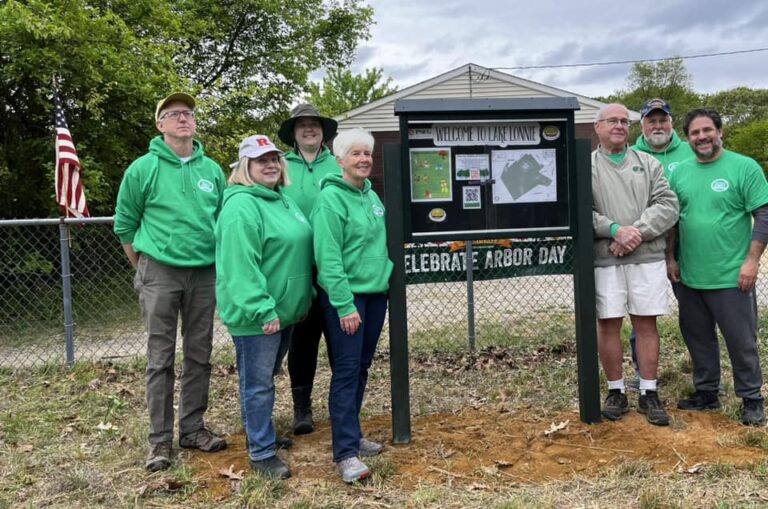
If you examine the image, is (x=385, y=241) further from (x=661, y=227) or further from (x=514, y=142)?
(x=661, y=227)

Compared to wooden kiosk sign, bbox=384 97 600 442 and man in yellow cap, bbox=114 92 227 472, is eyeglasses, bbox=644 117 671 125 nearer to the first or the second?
wooden kiosk sign, bbox=384 97 600 442

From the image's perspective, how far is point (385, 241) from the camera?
141 inches

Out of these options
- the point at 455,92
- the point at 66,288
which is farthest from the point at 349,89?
the point at 66,288

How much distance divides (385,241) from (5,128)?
7663 millimetres

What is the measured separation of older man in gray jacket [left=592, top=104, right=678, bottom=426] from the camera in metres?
3.91

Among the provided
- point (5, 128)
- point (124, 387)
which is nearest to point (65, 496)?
point (124, 387)

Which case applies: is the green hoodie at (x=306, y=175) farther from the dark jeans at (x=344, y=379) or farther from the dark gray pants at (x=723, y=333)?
the dark gray pants at (x=723, y=333)

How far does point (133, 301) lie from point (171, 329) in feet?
19.8

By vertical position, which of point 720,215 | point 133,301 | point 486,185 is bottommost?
point 133,301

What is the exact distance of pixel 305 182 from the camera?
3916 millimetres

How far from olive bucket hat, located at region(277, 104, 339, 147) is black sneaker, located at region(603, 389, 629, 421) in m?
2.55

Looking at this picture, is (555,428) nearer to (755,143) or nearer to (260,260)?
(260,260)

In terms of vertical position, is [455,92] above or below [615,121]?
above

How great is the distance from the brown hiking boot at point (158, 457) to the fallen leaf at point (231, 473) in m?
0.37
